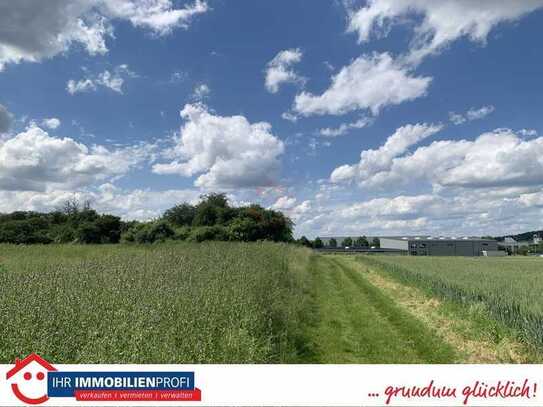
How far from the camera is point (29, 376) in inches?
198

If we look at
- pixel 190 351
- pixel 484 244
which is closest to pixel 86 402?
pixel 190 351

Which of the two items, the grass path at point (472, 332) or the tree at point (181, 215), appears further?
the tree at point (181, 215)

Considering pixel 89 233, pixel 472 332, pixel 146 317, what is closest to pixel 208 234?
pixel 89 233

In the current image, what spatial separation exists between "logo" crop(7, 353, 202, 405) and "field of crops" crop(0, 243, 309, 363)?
0.17 metres

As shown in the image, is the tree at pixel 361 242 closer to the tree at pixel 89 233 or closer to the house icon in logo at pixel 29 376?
the tree at pixel 89 233

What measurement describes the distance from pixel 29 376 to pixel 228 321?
324 cm

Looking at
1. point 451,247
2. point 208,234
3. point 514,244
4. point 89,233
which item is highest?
point 89,233

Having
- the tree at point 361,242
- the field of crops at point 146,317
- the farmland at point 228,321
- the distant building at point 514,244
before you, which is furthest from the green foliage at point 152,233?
the distant building at point 514,244

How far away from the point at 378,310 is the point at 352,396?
8.43 m

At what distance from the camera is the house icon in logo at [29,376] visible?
197 inches

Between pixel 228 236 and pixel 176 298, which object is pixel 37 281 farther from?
pixel 228 236

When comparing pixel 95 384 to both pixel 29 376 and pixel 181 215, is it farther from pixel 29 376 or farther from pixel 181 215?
pixel 181 215

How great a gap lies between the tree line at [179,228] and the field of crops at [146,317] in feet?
115

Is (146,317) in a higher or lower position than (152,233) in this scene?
lower
